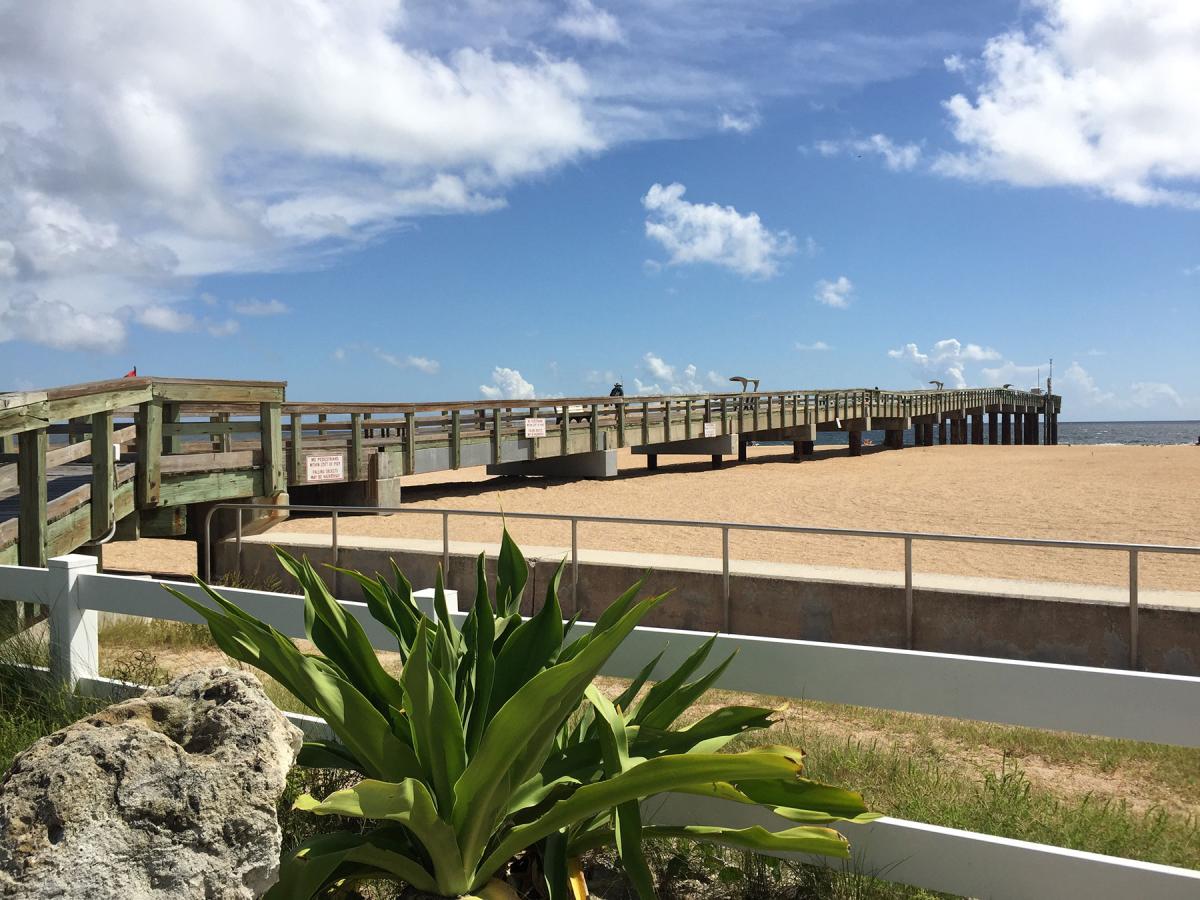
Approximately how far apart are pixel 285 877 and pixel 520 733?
0.79m

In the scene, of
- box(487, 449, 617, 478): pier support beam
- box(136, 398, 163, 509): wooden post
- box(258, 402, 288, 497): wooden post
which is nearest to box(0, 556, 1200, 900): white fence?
box(136, 398, 163, 509): wooden post

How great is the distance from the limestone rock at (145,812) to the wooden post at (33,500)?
6.32 m

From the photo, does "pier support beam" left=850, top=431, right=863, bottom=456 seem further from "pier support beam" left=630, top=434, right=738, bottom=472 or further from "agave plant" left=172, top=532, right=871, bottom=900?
"agave plant" left=172, top=532, right=871, bottom=900

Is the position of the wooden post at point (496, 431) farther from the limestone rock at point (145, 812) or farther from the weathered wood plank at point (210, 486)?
the limestone rock at point (145, 812)

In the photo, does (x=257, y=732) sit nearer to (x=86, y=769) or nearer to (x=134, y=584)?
(x=86, y=769)

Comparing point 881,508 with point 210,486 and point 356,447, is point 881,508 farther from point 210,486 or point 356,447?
point 210,486

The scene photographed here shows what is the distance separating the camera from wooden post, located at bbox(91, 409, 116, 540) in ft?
31.1

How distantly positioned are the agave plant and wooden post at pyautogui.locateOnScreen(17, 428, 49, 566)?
6100mm

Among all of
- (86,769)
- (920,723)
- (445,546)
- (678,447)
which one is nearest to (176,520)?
(445,546)

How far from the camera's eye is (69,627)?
4699mm

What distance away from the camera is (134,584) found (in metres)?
4.74

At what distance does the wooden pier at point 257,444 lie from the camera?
8539mm

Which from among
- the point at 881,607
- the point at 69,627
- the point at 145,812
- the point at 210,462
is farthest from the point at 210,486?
the point at 145,812

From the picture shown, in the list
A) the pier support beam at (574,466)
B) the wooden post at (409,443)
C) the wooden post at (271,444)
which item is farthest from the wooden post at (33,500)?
the pier support beam at (574,466)
